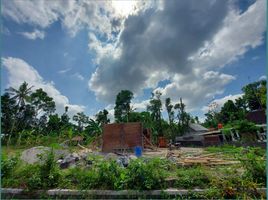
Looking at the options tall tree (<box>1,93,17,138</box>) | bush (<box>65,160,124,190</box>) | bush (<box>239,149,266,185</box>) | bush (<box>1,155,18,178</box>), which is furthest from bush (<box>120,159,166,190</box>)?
tall tree (<box>1,93,17,138</box>)

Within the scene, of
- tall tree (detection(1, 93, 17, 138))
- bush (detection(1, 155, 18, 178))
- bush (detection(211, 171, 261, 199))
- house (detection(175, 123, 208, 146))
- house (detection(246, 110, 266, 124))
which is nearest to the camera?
bush (detection(211, 171, 261, 199))

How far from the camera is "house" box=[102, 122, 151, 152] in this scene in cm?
1875

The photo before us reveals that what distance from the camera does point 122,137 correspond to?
18891mm

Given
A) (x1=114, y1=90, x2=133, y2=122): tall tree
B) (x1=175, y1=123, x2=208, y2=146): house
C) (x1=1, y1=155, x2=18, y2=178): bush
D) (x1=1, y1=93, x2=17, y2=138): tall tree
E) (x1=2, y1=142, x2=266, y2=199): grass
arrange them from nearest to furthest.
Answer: (x1=2, y1=142, x2=266, y2=199): grass
(x1=1, y1=155, x2=18, y2=178): bush
(x1=175, y1=123, x2=208, y2=146): house
(x1=1, y1=93, x2=17, y2=138): tall tree
(x1=114, y1=90, x2=133, y2=122): tall tree

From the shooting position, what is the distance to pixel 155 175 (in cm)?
437

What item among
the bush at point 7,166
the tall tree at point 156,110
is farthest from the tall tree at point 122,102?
the bush at point 7,166

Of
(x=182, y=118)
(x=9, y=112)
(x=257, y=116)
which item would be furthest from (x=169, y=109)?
(x=9, y=112)

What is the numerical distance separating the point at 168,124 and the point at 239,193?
36.6m

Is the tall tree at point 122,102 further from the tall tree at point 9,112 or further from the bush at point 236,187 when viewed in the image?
the bush at point 236,187

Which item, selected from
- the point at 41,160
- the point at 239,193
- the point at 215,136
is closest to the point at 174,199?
the point at 239,193

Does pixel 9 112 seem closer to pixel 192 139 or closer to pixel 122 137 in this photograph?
pixel 122 137

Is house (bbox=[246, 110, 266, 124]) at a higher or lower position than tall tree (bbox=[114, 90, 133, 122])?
lower

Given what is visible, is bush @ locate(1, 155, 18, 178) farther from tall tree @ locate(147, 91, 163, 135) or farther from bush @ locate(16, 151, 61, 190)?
tall tree @ locate(147, 91, 163, 135)

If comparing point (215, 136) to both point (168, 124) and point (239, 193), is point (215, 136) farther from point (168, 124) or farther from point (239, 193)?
point (239, 193)
